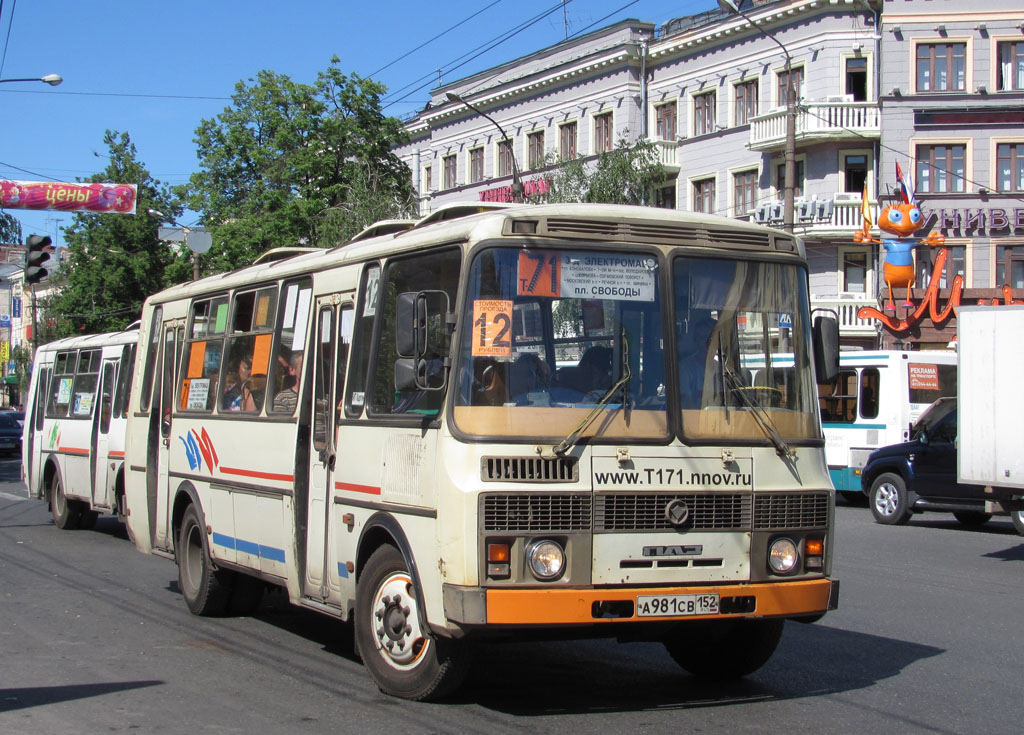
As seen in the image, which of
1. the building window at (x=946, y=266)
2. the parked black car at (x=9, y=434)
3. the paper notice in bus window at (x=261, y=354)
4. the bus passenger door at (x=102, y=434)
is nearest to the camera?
the paper notice in bus window at (x=261, y=354)

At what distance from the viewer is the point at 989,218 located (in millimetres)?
40188

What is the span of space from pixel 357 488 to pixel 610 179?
1286 inches

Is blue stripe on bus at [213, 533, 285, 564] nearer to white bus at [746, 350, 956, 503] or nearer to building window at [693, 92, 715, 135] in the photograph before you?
white bus at [746, 350, 956, 503]

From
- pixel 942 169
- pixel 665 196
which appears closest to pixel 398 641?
pixel 942 169

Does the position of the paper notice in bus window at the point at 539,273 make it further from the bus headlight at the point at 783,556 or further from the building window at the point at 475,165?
the building window at the point at 475,165

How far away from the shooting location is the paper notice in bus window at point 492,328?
6805 mm

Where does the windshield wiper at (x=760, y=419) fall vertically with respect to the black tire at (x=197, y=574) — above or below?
above

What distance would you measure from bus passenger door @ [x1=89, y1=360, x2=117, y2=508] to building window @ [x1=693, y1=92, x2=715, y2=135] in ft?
105

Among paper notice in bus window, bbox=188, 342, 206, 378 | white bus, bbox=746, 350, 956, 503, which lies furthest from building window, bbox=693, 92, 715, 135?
paper notice in bus window, bbox=188, 342, 206, 378

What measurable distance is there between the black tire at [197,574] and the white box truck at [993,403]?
978 cm

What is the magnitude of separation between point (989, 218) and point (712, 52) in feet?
37.5

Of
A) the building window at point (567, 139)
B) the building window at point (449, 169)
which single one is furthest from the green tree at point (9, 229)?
the building window at point (567, 139)

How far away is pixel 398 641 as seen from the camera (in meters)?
7.29

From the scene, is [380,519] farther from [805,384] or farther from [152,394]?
[152,394]
